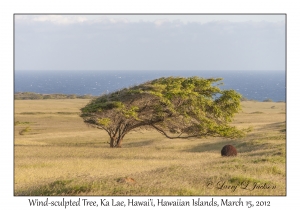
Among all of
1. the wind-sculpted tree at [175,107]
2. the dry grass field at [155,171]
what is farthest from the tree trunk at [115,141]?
the dry grass field at [155,171]

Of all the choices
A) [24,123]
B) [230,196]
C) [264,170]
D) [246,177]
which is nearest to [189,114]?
[264,170]

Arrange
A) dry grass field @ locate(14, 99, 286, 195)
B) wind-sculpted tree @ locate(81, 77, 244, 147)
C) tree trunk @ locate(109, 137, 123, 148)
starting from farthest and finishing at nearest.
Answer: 1. tree trunk @ locate(109, 137, 123, 148)
2. wind-sculpted tree @ locate(81, 77, 244, 147)
3. dry grass field @ locate(14, 99, 286, 195)

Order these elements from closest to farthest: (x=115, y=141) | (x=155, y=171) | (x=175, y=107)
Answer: (x=155, y=171), (x=175, y=107), (x=115, y=141)

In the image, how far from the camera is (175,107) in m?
37.8

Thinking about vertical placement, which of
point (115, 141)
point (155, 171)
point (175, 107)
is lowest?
point (115, 141)

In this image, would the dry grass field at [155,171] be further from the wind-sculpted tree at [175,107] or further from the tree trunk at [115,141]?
the tree trunk at [115,141]

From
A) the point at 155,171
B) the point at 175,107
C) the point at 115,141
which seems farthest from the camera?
the point at 115,141

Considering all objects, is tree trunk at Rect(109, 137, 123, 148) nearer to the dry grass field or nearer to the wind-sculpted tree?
the wind-sculpted tree

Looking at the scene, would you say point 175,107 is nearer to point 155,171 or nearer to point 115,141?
point 115,141

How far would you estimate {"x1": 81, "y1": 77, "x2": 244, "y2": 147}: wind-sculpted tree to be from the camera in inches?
1454

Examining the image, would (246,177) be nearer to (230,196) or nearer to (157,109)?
(230,196)

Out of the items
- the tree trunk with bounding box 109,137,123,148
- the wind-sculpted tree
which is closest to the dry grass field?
the wind-sculpted tree

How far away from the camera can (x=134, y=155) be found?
33.4 meters

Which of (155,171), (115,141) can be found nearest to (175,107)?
(115,141)
